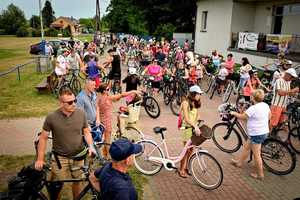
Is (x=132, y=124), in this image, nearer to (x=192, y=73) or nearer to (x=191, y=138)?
(x=191, y=138)

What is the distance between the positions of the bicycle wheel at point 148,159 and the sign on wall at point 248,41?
14.7 metres

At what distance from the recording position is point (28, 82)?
16734 millimetres

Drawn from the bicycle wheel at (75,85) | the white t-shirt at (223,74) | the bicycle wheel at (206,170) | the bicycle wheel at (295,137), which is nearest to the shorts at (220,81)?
the white t-shirt at (223,74)

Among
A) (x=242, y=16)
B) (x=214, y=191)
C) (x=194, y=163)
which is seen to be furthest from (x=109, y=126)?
(x=242, y=16)

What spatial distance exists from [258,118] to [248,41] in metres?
15.1

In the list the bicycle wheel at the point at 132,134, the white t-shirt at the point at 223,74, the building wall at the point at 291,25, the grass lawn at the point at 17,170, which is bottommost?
the grass lawn at the point at 17,170

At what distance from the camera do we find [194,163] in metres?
5.93

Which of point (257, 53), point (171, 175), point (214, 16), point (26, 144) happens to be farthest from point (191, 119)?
point (214, 16)

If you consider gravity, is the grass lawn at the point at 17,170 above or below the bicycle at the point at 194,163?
below

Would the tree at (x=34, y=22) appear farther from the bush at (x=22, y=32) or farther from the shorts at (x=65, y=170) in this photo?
the shorts at (x=65, y=170)

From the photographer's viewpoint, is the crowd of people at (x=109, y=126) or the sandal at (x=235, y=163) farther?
the sandal at (x=235, y=163)

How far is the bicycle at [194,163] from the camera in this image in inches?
228

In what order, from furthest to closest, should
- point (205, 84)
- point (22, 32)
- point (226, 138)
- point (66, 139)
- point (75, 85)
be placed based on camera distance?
point (22, 32) → point (205, 84) → point (75, 85) → point (226, 138) → point (66, 139)

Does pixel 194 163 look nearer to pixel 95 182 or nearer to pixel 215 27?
pixel 95 182
